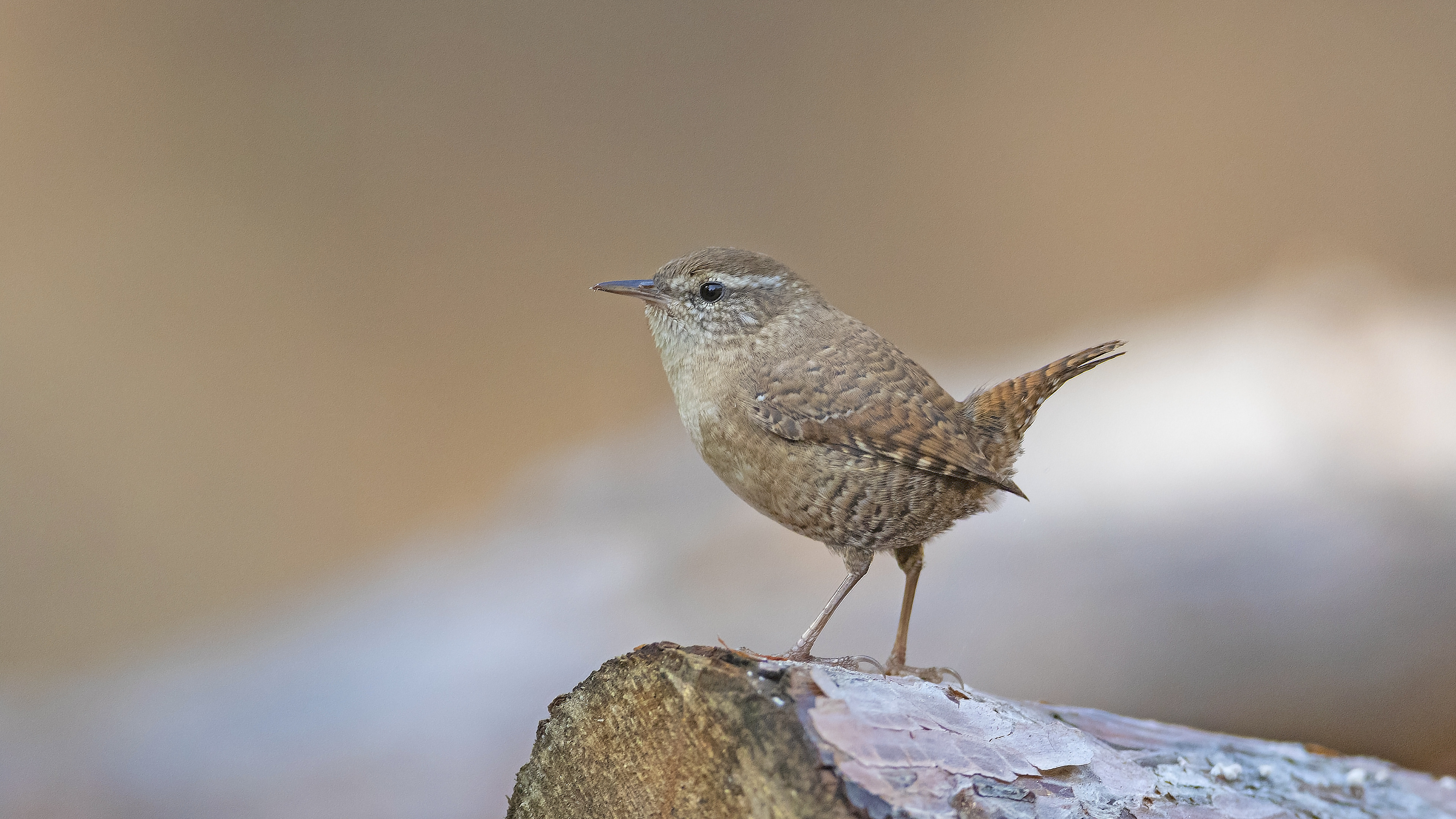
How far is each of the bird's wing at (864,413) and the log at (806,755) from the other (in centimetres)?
52

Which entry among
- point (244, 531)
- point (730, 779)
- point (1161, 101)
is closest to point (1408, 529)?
point (730, 779)

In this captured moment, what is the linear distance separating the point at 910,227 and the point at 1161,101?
1742 mm

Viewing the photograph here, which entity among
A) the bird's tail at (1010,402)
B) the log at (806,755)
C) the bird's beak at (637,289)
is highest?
the bird's beak at (637,289)

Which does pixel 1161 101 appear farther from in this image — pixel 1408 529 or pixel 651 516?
pixel 651 516

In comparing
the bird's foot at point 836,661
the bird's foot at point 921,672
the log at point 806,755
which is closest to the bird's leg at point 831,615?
the bird's foot at point 836,661

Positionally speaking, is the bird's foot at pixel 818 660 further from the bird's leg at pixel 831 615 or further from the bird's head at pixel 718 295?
the bird's head at pixel 718 295

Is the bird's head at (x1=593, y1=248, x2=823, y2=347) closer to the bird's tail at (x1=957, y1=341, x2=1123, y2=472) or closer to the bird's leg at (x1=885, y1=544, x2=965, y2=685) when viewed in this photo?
the bird's tail at (x1=957, y1=341, x2=1123, y2=472)

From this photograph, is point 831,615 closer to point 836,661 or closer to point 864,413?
point 836,661

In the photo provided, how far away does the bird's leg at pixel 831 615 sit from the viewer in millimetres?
1854

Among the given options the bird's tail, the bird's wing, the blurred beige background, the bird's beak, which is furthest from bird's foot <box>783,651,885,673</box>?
the blurred beige background

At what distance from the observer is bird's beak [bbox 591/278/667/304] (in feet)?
7.45

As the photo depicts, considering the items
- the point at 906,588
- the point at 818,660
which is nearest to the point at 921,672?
the point at 906,588

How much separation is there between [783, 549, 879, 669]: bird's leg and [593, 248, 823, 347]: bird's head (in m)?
0.59

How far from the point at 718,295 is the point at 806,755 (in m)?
1.31
